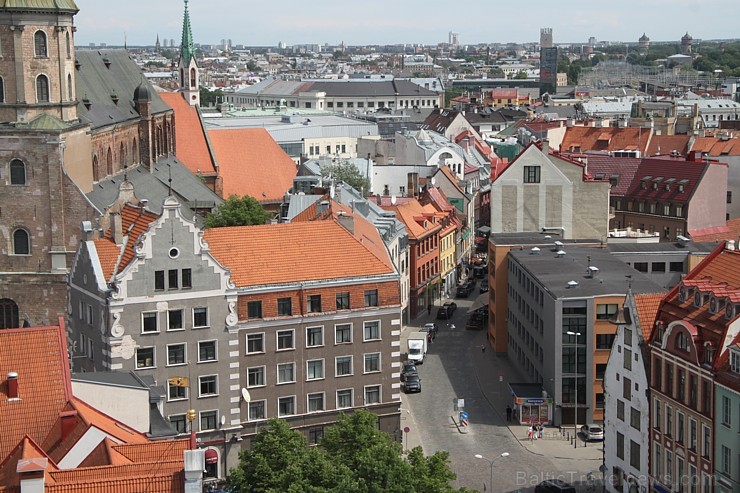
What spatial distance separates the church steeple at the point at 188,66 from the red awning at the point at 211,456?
293 feet

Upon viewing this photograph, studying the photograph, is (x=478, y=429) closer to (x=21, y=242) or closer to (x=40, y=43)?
(x=21, y=242)

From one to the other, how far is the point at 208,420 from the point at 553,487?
16893 millimetres

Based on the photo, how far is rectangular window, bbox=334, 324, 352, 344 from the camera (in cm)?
6731

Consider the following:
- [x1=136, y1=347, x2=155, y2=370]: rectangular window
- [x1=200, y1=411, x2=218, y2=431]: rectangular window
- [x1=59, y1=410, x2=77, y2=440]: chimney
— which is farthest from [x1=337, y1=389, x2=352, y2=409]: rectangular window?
[x1=59, y1=410, x2=77, y2=440]: chimney

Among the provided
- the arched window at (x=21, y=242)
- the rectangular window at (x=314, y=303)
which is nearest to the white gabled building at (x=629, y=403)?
the rectangular window at (x=314, y=303)

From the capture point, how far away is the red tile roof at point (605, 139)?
491 ft

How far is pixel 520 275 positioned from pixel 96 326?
31.4 meters

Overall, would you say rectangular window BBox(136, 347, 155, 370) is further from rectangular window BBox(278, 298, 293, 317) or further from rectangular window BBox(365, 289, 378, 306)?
rectangular window BBox(365, 289, 378, 306)

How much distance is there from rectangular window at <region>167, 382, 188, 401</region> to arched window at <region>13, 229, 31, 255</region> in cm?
2632

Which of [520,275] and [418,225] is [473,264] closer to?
[418,225]

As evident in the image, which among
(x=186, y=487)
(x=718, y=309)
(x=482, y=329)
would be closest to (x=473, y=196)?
(x=482, y=329)

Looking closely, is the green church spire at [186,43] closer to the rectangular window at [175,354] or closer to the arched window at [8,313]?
the arched window at [8,313]

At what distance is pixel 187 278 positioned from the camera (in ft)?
210

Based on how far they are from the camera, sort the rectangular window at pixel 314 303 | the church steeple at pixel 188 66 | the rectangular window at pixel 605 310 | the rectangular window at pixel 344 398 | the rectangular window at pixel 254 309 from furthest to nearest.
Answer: the church steeple at pixel 188 66, the rectangular window at pixel 605 310, the rectangular window at pixel 344 398, the rectangular window at pixel 314 303, the rectangular window at pixel 254 309
